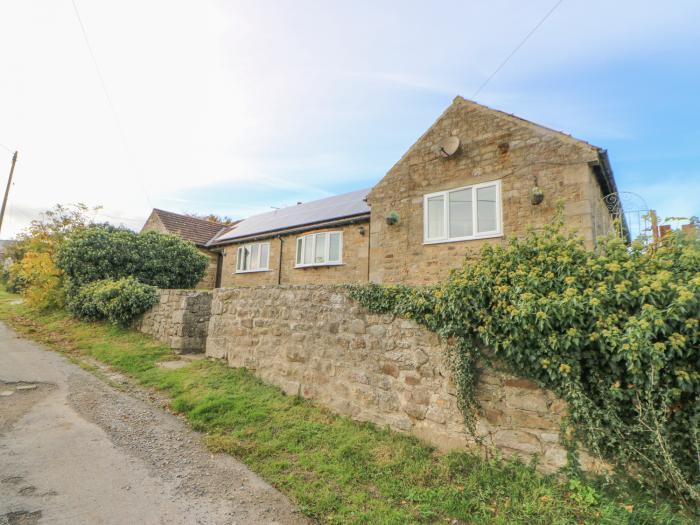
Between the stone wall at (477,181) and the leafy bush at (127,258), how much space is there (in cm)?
872

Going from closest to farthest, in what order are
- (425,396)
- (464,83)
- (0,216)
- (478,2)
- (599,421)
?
(599,421) < (425,396) < (478,2) < (464,83) < (0,216)

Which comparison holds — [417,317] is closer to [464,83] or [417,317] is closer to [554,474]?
[554,474]

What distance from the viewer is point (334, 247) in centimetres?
1376

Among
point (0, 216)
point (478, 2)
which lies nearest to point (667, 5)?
point (478, 2)

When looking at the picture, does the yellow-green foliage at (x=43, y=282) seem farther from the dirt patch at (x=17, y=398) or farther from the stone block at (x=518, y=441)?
the stone block at (x=518, y=441)

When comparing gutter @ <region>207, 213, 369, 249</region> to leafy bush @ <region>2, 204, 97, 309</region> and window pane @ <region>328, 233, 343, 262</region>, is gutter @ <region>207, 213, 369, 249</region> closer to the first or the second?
window pane @ <region>328, 233, 343, 262</region>

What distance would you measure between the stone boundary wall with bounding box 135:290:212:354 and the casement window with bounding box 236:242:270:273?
7239mm

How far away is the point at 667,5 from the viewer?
17.6ft

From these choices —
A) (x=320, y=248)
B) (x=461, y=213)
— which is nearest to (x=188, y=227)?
(x=320, y=248)

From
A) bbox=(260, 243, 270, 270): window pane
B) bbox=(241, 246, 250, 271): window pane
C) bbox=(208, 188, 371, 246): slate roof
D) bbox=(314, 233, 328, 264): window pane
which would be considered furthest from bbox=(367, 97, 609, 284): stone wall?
bbox=(241, 246, 250, 271): window pane

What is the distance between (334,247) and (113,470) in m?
10.7

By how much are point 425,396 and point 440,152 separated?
25.1 feet

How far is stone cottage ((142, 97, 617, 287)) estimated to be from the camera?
7922mm

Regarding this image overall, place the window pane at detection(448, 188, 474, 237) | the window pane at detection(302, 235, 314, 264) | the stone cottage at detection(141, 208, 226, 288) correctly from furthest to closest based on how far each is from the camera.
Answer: the stone cottage at detection(141, 208, 226, 288)
the window pane at detection(302, 235, 314, 264)
the window pane at detection(448, 188, 474, 237)
